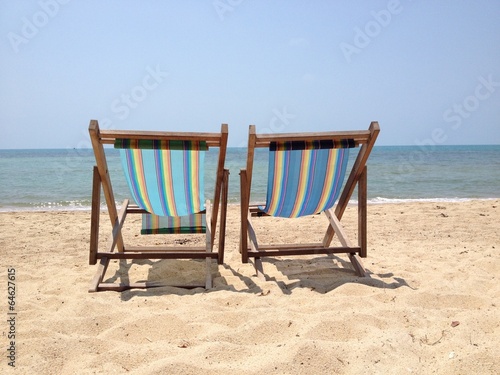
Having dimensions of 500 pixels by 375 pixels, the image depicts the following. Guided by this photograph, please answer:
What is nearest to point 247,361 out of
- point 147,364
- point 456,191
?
point 147,364

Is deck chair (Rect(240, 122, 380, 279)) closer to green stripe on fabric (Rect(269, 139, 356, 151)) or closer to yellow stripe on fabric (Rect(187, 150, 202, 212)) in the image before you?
green stripe on fabric (Rect(269, 139, 356, 151))

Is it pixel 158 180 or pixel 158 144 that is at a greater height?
pixel 158 144

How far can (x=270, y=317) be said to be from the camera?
228 centimetres

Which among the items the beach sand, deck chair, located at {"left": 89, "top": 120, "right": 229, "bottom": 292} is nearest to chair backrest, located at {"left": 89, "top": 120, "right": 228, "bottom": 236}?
deck chair, located at {"left": 89, "top": 120, "right": 229, "bottom": 292}

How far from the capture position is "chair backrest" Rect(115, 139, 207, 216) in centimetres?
309

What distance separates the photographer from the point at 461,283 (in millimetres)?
2885

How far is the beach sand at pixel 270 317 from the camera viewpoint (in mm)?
1856

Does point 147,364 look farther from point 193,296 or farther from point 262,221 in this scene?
point 262,221

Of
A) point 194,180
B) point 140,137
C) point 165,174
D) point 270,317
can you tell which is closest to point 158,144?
point 140,137

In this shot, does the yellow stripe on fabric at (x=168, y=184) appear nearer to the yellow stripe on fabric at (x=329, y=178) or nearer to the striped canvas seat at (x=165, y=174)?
the striped canvas seat at (x=165, y=174)

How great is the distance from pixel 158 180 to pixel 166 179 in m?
0.06

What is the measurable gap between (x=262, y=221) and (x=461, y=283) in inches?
133

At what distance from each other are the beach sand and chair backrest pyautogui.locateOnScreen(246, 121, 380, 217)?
533mm

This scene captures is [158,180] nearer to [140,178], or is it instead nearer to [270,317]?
[140,178]
